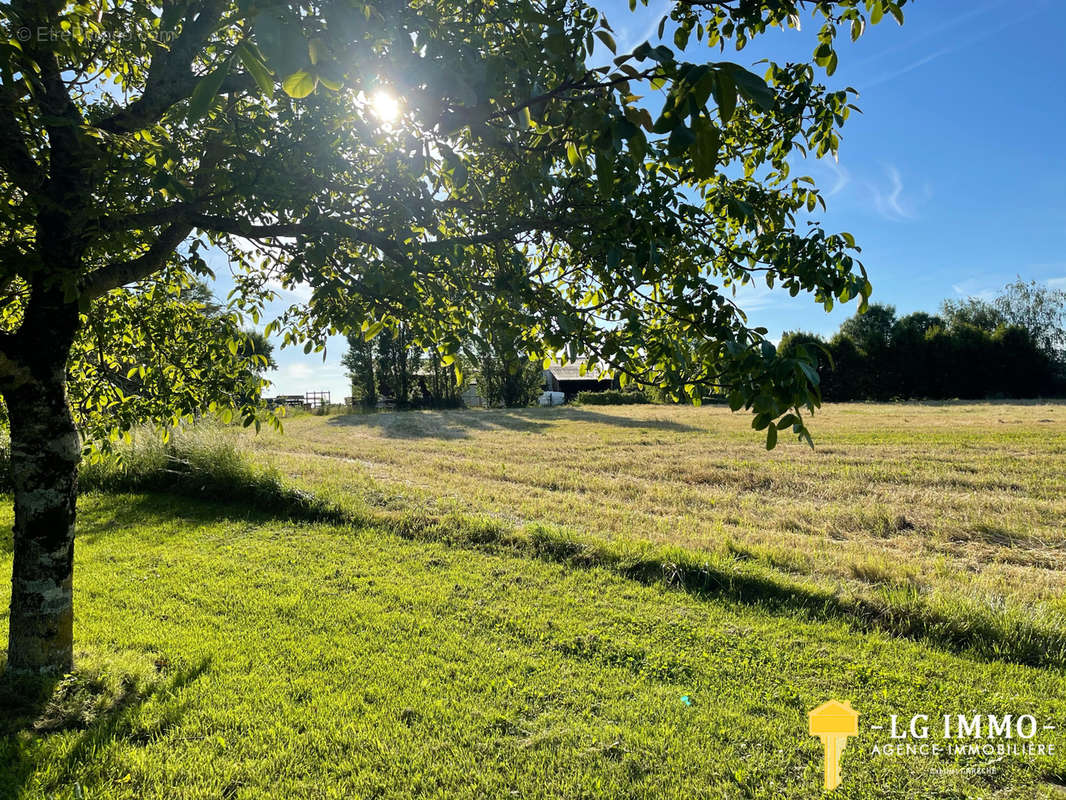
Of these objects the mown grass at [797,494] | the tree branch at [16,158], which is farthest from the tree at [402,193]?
the mown grass at [797,494]

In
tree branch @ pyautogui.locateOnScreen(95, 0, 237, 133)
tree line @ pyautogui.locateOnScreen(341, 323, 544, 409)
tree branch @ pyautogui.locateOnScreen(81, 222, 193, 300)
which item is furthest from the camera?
tree line @ pyautogui.locateOnScreen(341, 323, 544, 409)

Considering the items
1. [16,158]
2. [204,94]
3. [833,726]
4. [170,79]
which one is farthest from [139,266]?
[833,726]

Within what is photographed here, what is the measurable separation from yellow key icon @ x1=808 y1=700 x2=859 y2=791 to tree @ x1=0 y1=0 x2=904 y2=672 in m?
2.24

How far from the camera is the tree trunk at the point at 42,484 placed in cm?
367

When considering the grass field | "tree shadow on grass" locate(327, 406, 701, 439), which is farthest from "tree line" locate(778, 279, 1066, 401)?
the grass field

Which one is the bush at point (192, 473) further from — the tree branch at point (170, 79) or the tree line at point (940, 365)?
the tree line at point (940, 365)

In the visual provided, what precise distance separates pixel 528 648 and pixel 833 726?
236 cm

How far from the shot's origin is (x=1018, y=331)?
49.2m

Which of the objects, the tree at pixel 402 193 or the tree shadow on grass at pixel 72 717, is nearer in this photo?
the tree at pixel 402 193

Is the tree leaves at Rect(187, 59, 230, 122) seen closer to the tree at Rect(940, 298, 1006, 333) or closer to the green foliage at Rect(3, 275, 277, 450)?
the green foliage at Rect(3, 275, 277, 450)

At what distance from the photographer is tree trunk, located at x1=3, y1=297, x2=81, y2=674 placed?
3670 mm

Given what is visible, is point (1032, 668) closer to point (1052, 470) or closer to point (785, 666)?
point (785, 666)

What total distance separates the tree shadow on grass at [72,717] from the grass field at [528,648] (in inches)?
0.7

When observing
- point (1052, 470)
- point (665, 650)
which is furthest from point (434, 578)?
point (1052, 470)
